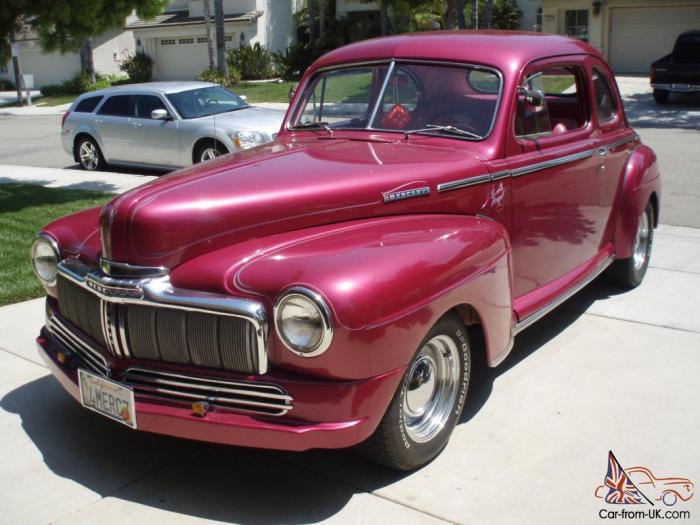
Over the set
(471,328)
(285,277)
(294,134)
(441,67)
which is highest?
(441,67)

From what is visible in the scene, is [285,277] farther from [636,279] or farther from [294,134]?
[636,279]

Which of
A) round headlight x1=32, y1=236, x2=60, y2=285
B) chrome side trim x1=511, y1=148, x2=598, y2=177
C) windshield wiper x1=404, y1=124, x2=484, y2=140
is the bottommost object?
round headlight x1=32, y1=236, x2=60, y2=285

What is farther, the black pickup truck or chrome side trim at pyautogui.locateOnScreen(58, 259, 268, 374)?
the black pickup truck

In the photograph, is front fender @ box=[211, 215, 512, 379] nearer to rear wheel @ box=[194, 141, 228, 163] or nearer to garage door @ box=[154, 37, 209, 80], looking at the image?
rear wheel @ box=[194, 141, 228, 163]

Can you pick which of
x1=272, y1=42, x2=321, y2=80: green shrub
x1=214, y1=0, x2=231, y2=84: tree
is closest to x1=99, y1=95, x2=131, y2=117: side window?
x1=214, y1=0, x2=231, y2=84: tree

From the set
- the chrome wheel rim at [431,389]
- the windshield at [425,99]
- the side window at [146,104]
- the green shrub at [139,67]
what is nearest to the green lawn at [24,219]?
the side window at [146,104]

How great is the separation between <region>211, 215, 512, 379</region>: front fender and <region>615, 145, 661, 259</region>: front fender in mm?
2179

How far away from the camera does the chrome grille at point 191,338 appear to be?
3.41 metres

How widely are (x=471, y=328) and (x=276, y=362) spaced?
138 centimetres

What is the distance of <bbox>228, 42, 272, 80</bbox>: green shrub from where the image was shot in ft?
114

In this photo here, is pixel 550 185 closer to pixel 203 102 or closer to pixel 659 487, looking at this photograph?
pixel 659 487

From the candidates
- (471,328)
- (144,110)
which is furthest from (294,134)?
(144,110)

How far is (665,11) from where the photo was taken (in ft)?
95.1

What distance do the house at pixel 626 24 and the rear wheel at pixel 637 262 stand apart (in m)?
24.6
